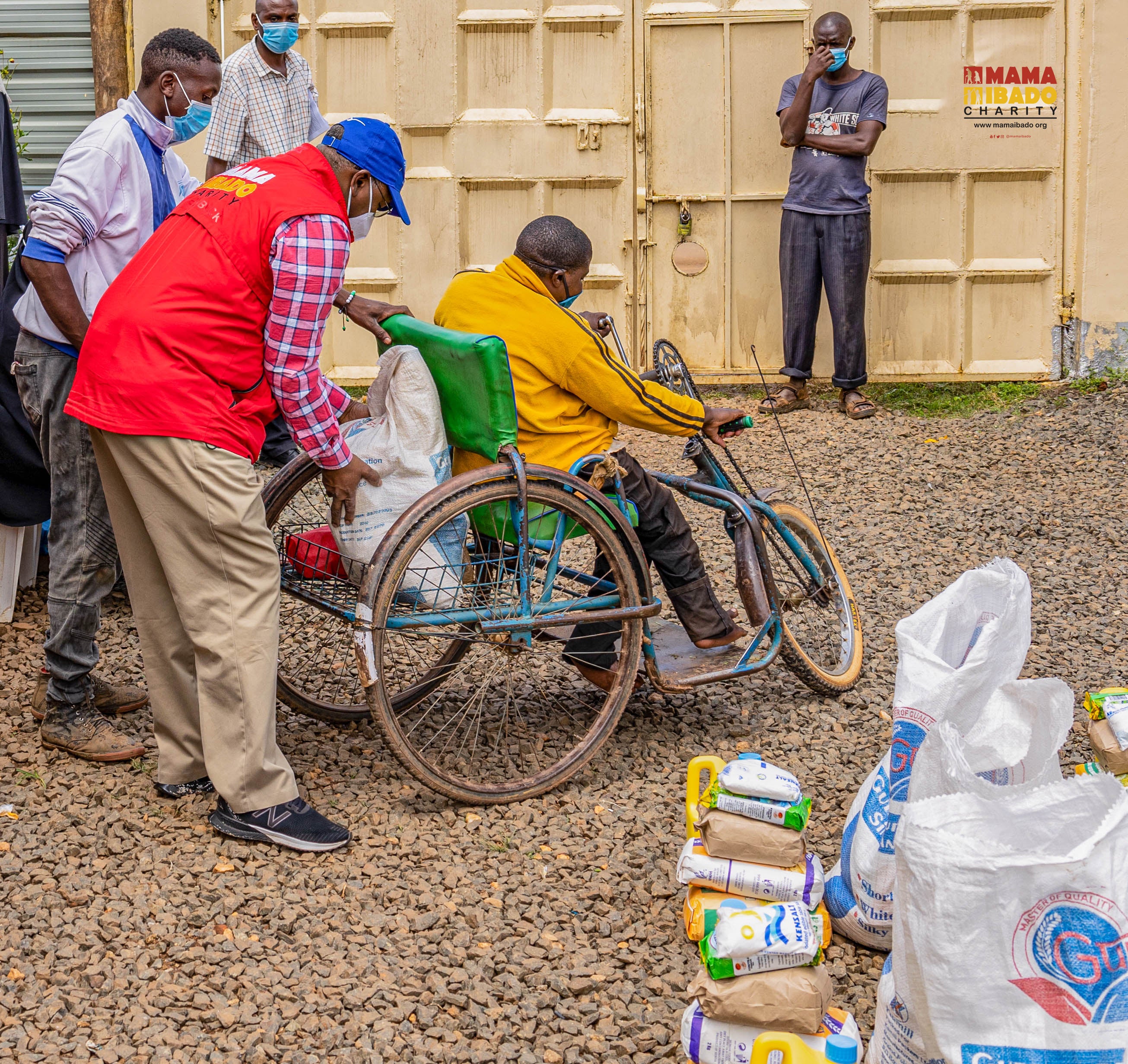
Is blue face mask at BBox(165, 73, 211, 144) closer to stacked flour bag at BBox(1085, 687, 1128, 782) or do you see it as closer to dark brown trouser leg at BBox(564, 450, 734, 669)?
dark brown trouser leg at BBox(564, 450, 734, 669)

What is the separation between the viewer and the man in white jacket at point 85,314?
11.3 ft

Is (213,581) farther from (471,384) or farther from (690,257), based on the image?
(690,257)

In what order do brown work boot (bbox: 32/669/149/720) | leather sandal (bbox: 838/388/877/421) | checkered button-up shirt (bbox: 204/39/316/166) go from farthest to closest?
leather sandal (bbox: 838/388/877/421) → checkered button-up shirt (bbox: 204/39/316/166) → brown work boot (bbox: 32/669/149/720)

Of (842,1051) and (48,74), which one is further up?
(48,74)

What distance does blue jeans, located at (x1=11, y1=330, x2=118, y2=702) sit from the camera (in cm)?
354

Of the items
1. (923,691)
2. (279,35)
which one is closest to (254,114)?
(279,35)

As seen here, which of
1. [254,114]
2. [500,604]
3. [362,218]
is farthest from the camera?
[254,114]

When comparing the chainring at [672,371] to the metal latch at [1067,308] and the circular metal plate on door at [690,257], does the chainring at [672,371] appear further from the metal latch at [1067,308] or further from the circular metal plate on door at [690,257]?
the metal latch at [1067,308]

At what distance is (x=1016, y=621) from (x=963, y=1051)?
1.00m

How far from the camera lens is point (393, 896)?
294 centimetres

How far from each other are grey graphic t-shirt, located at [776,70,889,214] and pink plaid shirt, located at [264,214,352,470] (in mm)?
4675

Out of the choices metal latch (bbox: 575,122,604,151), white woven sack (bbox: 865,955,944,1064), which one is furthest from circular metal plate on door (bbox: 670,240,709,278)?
white woven sack (bbox: 865,955,944,1064)

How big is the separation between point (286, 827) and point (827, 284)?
5.12 meters

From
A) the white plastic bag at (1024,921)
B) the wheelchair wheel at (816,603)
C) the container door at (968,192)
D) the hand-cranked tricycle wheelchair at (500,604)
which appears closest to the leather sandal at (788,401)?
the container door at (968,192)
